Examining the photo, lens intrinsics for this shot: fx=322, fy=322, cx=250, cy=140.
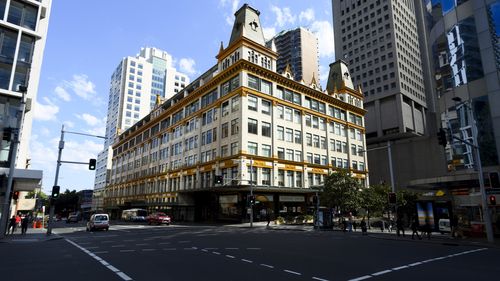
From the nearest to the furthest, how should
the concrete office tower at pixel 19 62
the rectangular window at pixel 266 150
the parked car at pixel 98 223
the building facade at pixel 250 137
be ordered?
the concrete office tower at pixel 19 62
the parked car at pixel 98 223
the building facade at pixel 250 137
the rectangular window at pixel 266 150

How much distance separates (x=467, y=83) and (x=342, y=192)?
1735cm

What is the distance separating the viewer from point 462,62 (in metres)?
31.2

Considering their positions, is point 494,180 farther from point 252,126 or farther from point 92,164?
point 252,126

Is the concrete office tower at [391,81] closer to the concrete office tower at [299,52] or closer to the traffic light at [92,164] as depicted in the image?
the concrete office tower at [299,52]

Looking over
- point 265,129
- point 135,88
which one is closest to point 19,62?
point 265,129

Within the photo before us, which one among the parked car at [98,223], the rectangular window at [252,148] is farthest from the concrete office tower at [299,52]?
the parked car at [98,223]

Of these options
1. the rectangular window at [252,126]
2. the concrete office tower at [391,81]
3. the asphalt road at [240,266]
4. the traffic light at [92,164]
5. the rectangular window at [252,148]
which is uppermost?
the concrete office tower at [391,81]

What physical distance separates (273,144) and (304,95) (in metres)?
13.7

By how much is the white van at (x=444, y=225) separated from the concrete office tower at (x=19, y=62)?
1422 inches

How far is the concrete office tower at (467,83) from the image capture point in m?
28.0

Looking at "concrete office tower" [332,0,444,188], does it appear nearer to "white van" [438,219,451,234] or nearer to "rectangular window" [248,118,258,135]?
"rectangular window" [248,118,258,135]

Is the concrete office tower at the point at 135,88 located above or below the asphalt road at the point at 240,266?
above

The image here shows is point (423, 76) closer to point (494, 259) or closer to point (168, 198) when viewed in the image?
point (168, 198)

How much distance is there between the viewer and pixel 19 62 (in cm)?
3212
